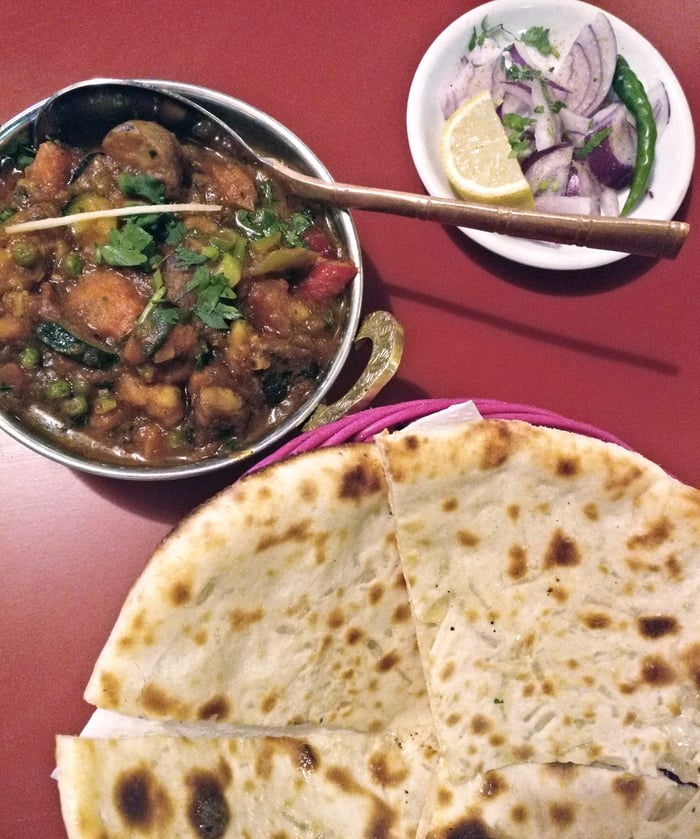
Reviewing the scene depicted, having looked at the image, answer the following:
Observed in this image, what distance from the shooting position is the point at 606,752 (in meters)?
2.13

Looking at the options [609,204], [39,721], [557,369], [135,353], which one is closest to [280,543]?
[135,353]

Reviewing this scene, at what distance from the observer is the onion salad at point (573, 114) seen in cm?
288

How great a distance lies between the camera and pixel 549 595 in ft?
6.84

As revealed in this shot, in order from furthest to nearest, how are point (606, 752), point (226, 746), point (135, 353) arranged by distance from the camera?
point (135, 353) < point (606, 752) < point (226, 746)

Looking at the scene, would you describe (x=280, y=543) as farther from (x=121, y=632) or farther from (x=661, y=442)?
(x=661, y=442)

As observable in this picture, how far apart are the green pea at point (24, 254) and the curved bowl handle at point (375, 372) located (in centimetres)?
97

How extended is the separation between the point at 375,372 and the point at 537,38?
5.55 ft

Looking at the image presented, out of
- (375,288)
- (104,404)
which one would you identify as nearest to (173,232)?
(104,404)

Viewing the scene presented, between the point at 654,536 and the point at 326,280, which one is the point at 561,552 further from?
the point at 326,280

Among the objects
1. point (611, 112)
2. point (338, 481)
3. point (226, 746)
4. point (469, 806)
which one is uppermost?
point (611, 112)

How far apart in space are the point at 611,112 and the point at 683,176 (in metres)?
0.38

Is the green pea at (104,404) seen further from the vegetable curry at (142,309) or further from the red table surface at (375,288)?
the red table surface at (375,288)

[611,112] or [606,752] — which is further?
[611,112]

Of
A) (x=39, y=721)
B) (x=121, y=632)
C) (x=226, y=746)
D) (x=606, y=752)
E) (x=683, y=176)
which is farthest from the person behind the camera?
(x=683, y=176)
